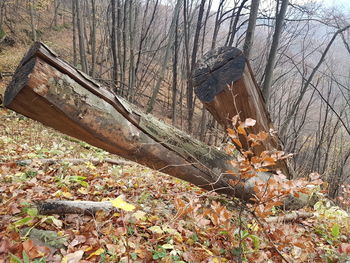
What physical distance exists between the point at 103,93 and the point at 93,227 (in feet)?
3.42

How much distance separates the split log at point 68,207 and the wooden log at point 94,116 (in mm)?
522

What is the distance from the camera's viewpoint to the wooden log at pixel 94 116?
4.60 ft

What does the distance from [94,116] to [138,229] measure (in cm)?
102

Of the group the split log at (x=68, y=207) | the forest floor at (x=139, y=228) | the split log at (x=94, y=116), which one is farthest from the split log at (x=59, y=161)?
the split log at (x=94, y=116)

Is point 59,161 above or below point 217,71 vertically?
below

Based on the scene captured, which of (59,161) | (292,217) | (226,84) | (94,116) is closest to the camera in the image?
(94,116)

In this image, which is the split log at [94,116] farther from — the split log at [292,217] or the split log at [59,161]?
the split log at [59,161]

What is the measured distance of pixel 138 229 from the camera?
6.52ft

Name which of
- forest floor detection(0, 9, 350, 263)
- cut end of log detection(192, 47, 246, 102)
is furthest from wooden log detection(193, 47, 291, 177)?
forest floor detection(0, 9, 350, 263)

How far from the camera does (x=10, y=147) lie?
167 inches

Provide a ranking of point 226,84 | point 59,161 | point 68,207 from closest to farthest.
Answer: point 68,207 < point 226,84 < point 59,161

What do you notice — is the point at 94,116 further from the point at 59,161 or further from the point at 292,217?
the point at 292,217

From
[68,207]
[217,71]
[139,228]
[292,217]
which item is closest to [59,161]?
[68,207]

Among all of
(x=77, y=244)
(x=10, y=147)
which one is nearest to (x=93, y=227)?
(x=77, y=244)
